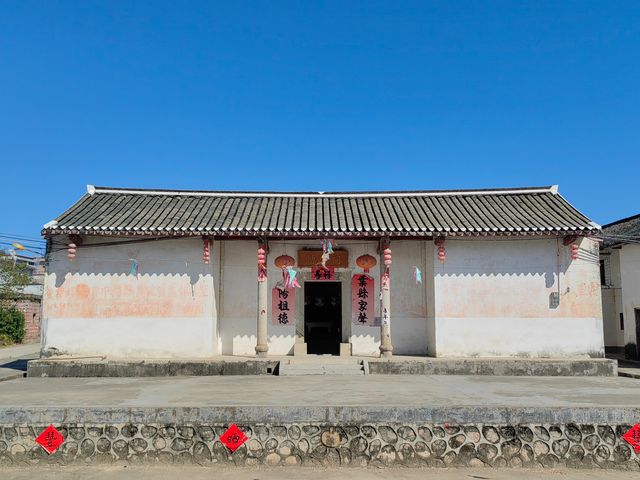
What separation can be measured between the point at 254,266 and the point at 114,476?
7451 millimetres

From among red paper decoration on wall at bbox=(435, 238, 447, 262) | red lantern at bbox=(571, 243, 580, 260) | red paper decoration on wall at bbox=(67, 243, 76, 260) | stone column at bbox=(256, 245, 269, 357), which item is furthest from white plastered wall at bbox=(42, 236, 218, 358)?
red lantern at bbox=(571, 243, 580, 260)

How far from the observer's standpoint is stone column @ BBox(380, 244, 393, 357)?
12.3 m

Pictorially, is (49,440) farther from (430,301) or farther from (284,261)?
(430,301)

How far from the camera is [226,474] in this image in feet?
20.7

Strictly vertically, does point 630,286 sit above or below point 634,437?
above

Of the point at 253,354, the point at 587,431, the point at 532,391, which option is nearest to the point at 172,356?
the point at 253,354

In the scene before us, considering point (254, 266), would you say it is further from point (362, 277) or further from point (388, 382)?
point (388, 382)

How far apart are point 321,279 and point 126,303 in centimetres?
484

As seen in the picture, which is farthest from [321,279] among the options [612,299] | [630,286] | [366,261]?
[612,299]

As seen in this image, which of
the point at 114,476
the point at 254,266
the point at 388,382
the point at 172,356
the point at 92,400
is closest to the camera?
the point at 114,476

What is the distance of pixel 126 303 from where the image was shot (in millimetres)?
12344

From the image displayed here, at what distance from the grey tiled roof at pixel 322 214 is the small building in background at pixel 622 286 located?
7.00 ft

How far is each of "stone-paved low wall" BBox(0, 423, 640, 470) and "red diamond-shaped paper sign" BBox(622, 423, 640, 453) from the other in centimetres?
6

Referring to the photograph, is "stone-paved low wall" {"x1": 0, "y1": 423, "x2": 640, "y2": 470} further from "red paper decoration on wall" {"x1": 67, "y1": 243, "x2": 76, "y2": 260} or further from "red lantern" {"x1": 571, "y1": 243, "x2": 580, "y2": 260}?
"red lantern" {"x1": 571, "y1": 243, "x2": 580, "y2": 260}
